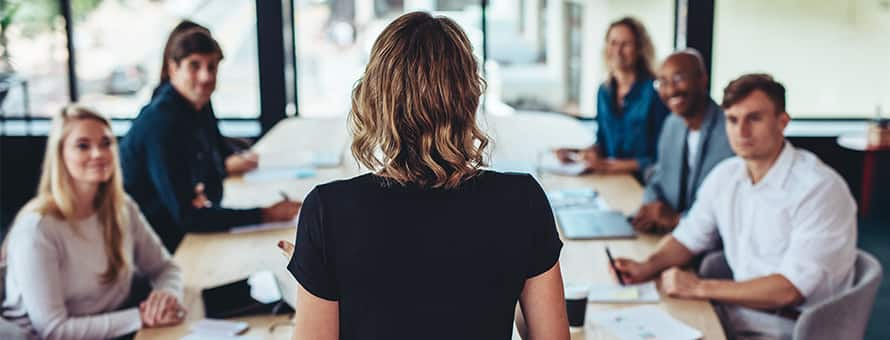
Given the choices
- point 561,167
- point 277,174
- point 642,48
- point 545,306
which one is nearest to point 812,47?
point 642,48

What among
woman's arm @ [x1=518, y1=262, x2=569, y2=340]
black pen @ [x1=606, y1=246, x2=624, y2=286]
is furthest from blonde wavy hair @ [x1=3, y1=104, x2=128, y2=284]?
woman's arm @ [x1=518, y1=262, x2=569, y2=340]

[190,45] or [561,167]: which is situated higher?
[190,45]

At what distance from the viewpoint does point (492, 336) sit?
1.74 metres

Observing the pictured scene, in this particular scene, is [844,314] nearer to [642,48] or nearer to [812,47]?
[642,48]

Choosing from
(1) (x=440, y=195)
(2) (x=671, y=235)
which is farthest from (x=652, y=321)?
(1) (x=440, y=195)

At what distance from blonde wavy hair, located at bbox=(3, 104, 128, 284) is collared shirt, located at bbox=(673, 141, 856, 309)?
5.57ft

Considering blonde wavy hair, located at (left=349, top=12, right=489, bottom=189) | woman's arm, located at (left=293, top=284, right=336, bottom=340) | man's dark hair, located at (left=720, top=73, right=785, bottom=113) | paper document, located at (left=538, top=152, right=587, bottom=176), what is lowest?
paper document, located at (left=538, top=152, right=587, bottom=176)

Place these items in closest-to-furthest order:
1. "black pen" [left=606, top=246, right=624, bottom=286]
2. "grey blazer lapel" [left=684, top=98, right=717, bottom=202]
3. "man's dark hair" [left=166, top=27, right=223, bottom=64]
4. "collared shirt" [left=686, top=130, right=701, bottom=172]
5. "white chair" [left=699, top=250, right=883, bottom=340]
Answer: "white chair" [left=699, top=250, right=883, bottom=340] → "black pen" [left=606, top=246, right=624, bottom=286] → "man's dark hair" [left=166, top=27, right=223, bottom=64] → "grey blazer lapel" [left=684, top=98, right=717, bottom=202] → "collared shirt" [left=686, top=130, right=701, bottom=172]

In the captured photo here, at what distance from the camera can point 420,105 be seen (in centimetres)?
161

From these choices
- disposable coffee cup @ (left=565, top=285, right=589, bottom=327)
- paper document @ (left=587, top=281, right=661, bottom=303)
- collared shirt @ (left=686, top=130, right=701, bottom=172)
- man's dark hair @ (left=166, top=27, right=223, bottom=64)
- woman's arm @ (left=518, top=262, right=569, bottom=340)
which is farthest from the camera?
collared shirt @ (left=686, top=130, right=701, bottom=172)

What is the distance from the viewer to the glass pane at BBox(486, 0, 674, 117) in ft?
21.4

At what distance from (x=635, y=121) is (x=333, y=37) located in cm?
264

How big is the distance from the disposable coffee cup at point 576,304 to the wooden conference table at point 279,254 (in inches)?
1.4

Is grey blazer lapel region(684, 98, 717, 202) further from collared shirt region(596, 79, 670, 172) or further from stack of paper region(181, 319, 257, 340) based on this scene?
stack of paper region(181, 319, 257, 340)
